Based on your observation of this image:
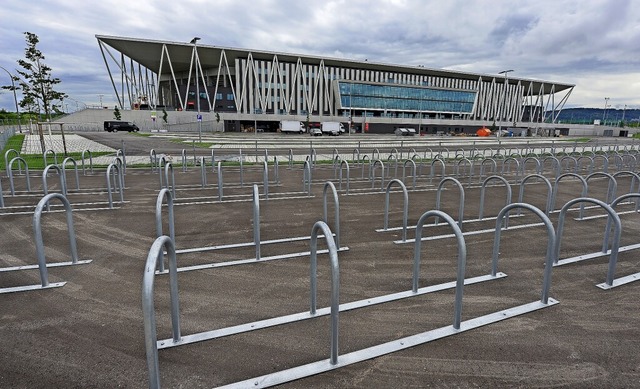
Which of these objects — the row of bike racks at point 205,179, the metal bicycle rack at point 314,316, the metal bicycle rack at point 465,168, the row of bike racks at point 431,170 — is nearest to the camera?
the metal bicycle rack at point 314,316

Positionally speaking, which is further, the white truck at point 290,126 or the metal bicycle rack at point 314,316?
the white truck at point 290,126

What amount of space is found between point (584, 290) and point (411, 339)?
2558 millimetres

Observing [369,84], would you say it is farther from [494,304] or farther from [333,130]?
[494,304]

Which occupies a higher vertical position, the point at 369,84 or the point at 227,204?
the point at 369,84

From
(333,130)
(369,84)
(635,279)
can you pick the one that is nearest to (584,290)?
(635,279)

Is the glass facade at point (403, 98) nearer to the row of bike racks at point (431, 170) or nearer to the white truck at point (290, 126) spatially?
the white truck at point (290, 126)

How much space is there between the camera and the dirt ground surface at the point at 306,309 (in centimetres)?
300

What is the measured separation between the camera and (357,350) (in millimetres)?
3289

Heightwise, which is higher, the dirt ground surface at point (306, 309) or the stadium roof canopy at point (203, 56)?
the stadium roof canopy at point (203, 56)

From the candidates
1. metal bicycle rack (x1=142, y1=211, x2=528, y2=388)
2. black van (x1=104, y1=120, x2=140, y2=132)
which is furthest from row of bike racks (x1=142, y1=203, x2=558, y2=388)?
black van (x1=104, y1=120, x2=140, y2=132)

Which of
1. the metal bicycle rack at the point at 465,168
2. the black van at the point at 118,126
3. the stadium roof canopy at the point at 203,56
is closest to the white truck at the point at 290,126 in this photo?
the stadium roof canopy at the point at 203,56

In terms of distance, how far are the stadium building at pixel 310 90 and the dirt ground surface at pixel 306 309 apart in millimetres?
60548

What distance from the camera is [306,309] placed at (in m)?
3.97

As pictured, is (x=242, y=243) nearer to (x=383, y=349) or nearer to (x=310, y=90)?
(x=383, y=349)
